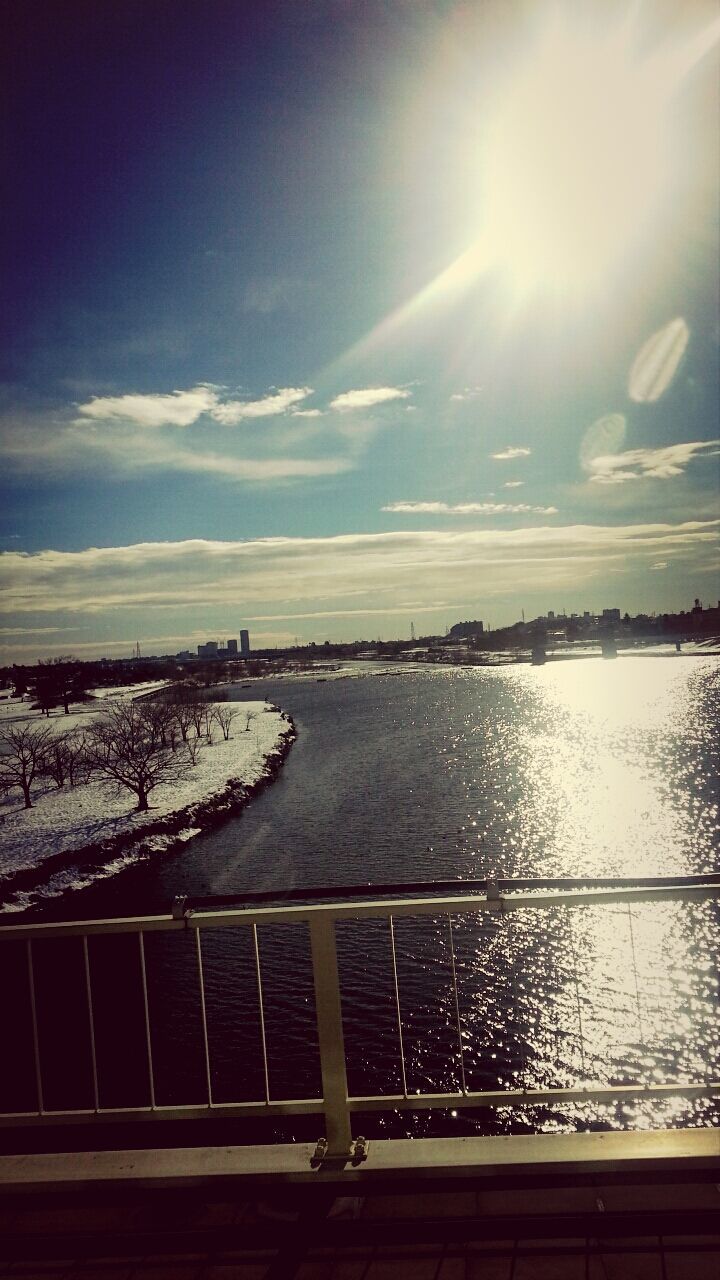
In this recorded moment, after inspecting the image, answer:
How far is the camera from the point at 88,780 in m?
43.8

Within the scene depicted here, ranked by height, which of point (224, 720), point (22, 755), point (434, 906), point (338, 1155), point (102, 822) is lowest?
point (102, 822)

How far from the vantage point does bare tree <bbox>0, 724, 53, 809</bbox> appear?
40344 millimetres

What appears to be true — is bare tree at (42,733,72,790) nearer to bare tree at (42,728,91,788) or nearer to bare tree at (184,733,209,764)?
bare tree at (42,728,91,788)

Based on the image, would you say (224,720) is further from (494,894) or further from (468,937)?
(494,894)

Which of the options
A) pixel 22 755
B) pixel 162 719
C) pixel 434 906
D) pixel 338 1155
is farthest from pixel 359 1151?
pixel 162 719

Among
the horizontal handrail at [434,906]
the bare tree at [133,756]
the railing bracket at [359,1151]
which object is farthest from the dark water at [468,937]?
the bare tree at [133,756]

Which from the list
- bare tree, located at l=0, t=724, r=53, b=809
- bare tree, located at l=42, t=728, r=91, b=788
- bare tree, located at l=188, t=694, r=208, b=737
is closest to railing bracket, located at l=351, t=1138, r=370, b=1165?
bare tree, located at l=0, t=724, r=53, b=809

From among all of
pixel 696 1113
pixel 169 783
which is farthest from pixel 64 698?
pixel 696 1113

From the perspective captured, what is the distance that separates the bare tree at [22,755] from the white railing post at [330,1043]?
39037 mm

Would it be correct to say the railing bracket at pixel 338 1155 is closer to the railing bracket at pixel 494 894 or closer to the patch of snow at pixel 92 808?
the railing bracket at pixel 494 894

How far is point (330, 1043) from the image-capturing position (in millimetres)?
3127

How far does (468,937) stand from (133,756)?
1044 inches

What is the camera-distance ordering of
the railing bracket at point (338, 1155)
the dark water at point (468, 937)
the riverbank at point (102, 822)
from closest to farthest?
the railing bracket at point (338, 1155), the dark water at point (468, 937), the riverbank at point (102, 822)

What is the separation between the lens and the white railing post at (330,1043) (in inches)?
122
